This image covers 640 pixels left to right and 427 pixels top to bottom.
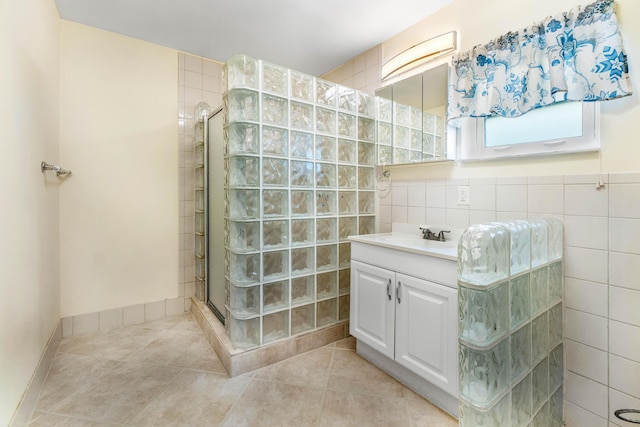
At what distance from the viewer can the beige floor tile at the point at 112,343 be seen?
195 cm

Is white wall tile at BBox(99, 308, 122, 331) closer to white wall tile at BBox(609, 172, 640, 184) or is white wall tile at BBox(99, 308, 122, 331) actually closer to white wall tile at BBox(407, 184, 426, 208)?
white wall tile at BBox(407, 184, 426, 208)

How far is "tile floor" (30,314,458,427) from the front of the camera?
1394 millimetres

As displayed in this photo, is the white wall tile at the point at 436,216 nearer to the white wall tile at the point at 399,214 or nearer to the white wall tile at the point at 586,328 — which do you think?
the white wall tile at the point at 399,214

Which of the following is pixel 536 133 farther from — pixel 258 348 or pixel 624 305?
pixel 258 348

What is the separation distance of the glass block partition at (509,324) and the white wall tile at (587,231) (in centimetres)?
8

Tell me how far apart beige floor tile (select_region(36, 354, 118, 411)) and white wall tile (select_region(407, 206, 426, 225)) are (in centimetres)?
215

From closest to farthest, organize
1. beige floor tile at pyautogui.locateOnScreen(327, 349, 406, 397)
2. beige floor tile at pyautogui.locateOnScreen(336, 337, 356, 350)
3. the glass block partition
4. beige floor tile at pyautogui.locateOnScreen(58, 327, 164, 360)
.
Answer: the glass block partition < beige floor tile at pyautogui.locateOnScreen(327, 349, 406, 397) < beige floor tile at pyautogui.locateOnScreen(58, 327, 164, 360) < beige floor tile at pyautogui.locateOnScreen(336, 337, 356, 350)

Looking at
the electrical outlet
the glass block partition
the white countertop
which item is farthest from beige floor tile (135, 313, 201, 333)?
the electrical outlet

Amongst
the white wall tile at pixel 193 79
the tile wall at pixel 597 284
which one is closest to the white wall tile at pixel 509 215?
the tile wall at pixel 597 284

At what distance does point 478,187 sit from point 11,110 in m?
2.30

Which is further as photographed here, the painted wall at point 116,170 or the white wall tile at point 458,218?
the painted wall at point 116,170

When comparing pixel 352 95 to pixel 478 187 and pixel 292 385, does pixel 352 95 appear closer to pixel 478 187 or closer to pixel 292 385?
pixel 478 187

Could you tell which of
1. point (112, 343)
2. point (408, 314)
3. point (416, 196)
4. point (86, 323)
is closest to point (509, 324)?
point (408, 314)

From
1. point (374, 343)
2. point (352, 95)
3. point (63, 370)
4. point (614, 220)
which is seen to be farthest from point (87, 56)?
point (614, 220)
